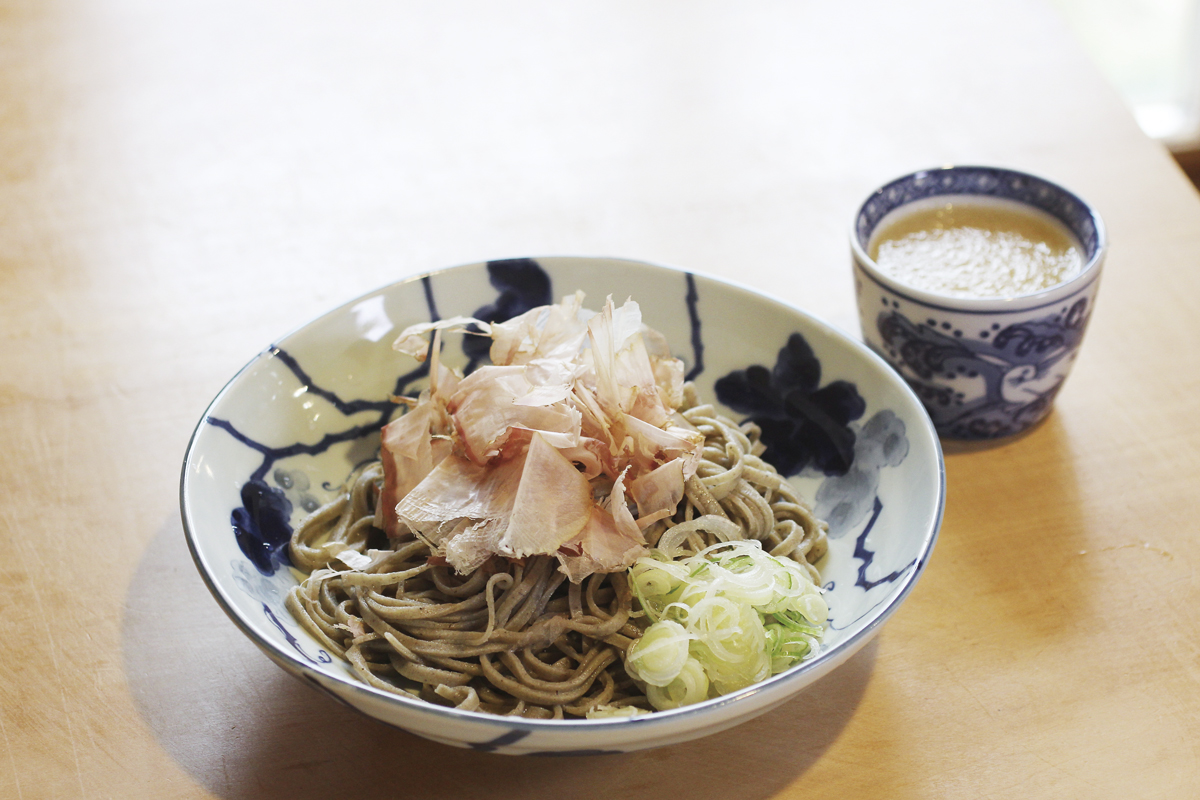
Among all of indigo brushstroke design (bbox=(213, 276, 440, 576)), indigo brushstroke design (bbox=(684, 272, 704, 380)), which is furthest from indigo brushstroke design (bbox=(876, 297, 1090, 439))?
indigo brushstroke design (bbox=(213, 276, 440, 576))

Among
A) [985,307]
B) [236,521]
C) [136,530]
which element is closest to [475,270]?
[236,521]

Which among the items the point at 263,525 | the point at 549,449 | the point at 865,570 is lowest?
the point at 865,570

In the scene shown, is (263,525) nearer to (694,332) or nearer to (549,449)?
(549,449)

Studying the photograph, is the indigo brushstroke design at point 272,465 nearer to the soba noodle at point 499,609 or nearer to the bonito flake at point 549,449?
the soba noodle at point 499,609

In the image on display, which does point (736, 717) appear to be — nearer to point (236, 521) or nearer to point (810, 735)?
point (810, 735)


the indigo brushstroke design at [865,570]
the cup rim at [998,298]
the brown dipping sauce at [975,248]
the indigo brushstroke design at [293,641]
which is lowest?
the indigo brushstroke design at [865,570]

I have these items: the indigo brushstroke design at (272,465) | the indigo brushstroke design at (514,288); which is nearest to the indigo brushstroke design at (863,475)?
the indigo brushstroke design at (514,288)

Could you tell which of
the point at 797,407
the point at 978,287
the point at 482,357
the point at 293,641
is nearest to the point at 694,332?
the point at 797,407
